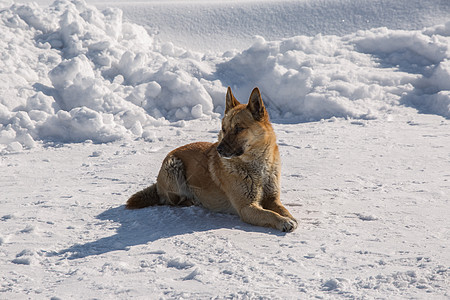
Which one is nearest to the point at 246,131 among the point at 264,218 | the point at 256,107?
the point at 256,107

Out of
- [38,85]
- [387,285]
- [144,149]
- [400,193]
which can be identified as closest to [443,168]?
[400,193]

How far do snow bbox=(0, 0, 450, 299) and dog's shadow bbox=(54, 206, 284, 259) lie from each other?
0.08ft

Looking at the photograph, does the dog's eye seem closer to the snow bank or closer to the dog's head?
the dog's head

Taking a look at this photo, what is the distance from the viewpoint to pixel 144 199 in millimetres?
5758

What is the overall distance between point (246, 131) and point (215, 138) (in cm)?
372

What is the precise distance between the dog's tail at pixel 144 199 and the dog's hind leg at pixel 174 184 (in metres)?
0.12

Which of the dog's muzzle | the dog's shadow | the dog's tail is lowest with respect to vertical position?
the dog's shadow

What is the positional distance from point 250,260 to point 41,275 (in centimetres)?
159

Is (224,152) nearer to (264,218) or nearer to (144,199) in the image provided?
(264,218)

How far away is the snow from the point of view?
389 cm

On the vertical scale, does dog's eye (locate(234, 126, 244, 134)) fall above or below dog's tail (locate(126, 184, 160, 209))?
above

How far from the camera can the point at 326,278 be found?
12.2ft

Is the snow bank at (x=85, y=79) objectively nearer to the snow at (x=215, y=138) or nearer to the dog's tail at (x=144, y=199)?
the snow at (x=215, y=138)

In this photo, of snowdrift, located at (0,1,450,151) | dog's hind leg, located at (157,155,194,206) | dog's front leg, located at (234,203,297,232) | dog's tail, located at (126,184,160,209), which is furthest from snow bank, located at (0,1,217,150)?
dog's front leg, located at (234,203,297,232)
